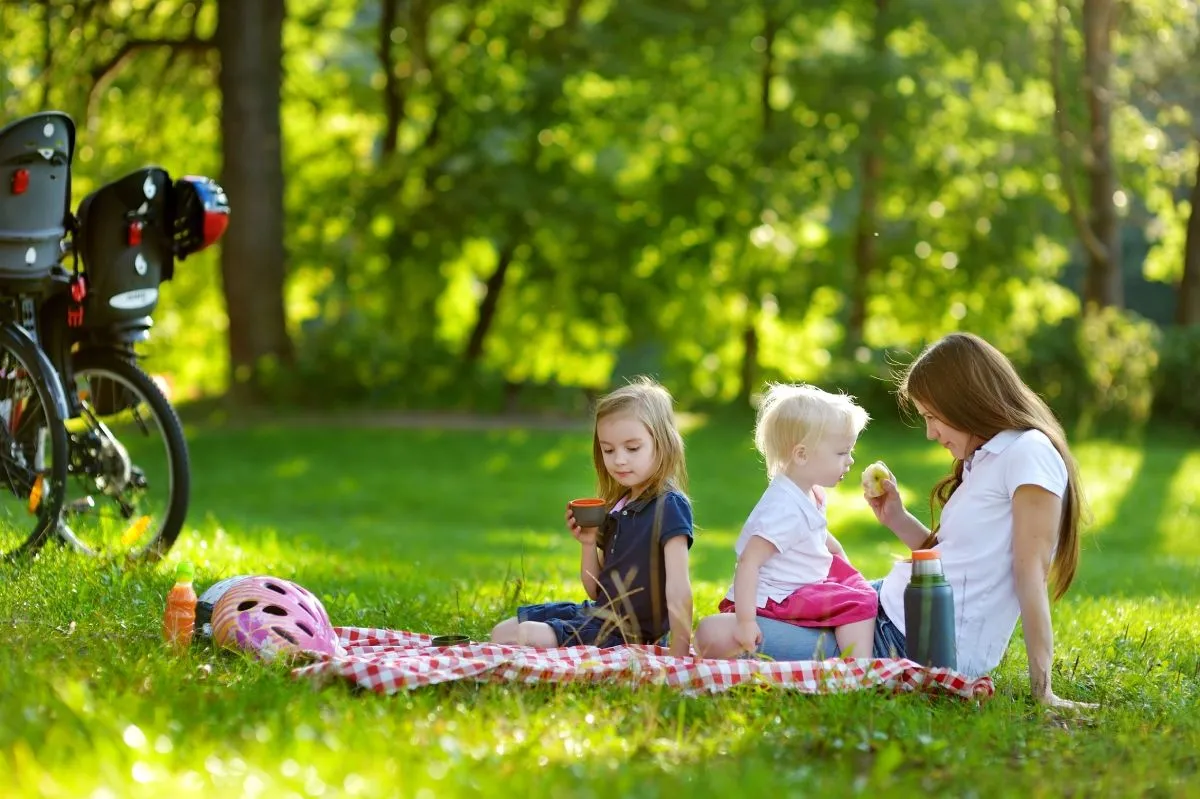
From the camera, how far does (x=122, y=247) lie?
6.22m

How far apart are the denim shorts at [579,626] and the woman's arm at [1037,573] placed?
132 centimetres

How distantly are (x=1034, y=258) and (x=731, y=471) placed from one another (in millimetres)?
10666

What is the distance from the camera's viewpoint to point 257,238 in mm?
19250

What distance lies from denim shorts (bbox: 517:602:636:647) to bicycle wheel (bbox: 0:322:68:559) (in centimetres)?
179

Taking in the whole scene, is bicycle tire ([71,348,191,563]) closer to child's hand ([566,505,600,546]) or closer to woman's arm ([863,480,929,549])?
child's hand ([566,505,600,546])

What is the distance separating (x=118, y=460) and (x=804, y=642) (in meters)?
2.96

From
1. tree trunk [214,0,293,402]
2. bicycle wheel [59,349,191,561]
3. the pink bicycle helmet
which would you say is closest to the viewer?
the pink bicycle helmet

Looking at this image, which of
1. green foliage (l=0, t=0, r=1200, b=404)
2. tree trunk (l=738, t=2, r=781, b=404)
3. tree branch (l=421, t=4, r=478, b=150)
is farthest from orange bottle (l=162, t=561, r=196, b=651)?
tree branch (l=421, t=4, r=478, b=150)

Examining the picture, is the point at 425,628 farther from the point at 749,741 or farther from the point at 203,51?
the point at 203,51

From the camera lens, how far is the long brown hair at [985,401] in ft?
15.8

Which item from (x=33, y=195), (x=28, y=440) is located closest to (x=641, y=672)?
(x=28, y=440)

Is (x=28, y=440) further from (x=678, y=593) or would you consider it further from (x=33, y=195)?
(x=678, y=593)

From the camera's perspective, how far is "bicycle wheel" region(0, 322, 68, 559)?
552 cm

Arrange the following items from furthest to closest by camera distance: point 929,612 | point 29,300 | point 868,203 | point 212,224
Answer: point 868,203 → point 212,224 → point 29,300 → point 929,612
